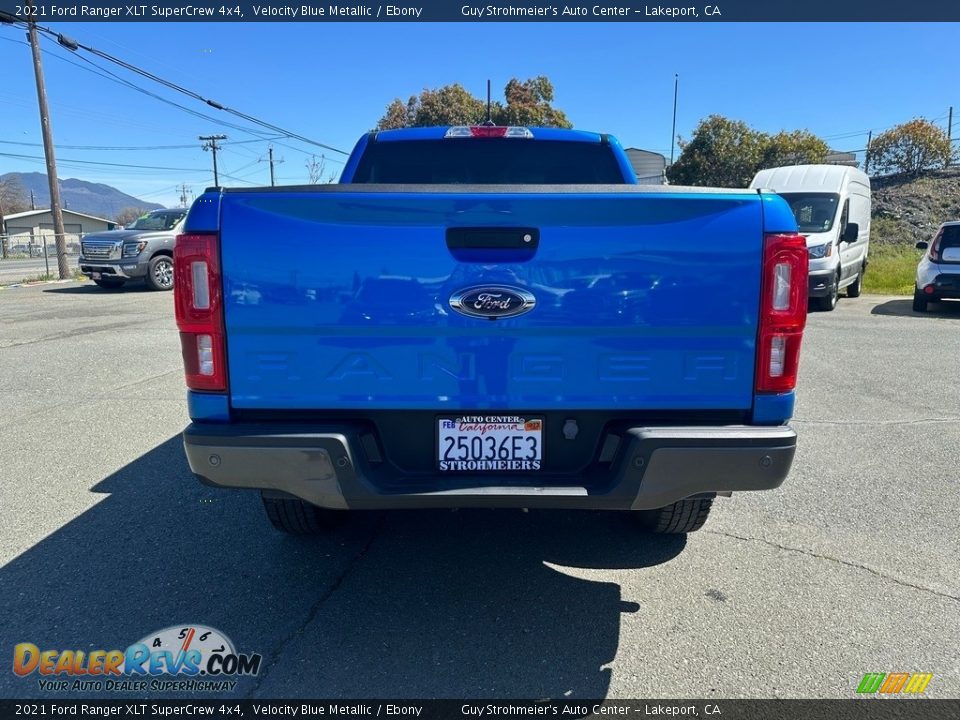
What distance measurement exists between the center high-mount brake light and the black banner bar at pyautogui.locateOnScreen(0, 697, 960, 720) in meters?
3.19

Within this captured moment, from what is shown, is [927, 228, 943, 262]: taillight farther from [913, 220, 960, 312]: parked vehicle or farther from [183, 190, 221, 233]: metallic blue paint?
[183, 190, 221, 233]: metallic blue paint

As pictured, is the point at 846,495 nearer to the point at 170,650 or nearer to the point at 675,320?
the point at 675,320

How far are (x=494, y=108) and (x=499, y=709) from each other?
121 ft

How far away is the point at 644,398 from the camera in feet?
7.85

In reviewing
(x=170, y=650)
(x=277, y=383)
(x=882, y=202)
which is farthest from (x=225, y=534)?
(x=882, y=202)

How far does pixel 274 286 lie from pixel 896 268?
902 inches

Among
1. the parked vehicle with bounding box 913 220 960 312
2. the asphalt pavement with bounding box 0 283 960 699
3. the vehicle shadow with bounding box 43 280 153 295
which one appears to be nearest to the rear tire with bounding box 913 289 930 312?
the parked vehicle with bounding box 913 220 960 312

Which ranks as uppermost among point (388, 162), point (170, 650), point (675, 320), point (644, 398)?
point (388, 162)

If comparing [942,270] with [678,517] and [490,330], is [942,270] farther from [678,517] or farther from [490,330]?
[490,330]

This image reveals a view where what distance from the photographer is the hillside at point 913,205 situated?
27.2 meters

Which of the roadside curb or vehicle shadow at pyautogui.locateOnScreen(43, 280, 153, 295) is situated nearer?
vehicle shadow at pyautogui.locateOnScreen(43, 280, 153, 295)

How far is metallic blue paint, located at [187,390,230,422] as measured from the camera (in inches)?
95.1

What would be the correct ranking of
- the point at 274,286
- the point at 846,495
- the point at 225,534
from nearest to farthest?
the point at 274,286, the point at 225,534, the point at 846,495

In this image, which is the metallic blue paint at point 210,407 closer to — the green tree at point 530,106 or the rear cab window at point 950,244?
the rear cab window at point 950,244
